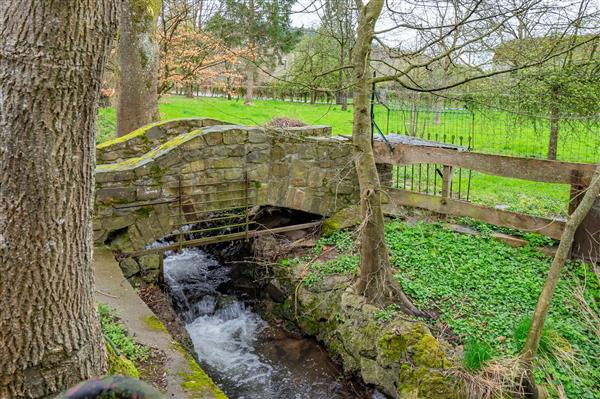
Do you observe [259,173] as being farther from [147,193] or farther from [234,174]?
[147,193]

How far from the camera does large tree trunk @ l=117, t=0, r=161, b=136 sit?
8812mm

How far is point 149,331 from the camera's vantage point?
157 inches

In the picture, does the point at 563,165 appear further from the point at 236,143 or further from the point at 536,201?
the point at 236,143

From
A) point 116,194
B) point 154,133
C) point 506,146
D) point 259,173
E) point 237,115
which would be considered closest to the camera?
point 116,194

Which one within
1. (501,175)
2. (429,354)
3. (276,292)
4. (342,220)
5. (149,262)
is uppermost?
(501,175)

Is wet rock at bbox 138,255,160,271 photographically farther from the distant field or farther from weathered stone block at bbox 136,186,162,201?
the distant field

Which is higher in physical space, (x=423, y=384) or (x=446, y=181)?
(x=446, y=181)

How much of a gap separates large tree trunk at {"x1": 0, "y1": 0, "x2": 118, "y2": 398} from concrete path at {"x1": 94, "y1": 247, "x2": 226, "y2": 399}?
957 millimetres

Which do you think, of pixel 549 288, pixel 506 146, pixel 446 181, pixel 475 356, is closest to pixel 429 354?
pixel 475 356

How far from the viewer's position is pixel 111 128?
44.0 ft

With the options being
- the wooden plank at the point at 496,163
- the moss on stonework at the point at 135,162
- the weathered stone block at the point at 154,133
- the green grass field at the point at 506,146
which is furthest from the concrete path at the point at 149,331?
the wooden plank at the point at 496,163

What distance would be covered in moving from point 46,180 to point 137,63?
736 centimetres

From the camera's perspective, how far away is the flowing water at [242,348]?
16.3ft

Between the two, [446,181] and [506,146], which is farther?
[506,146]
